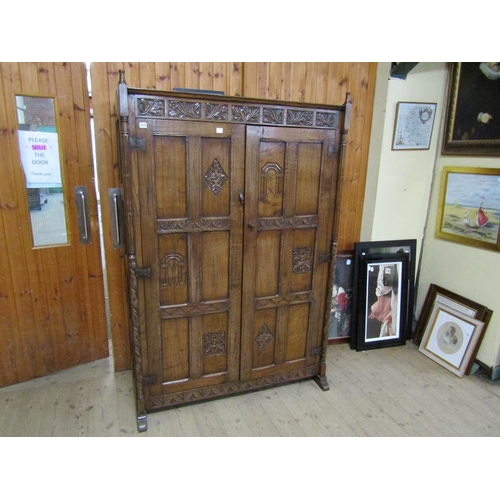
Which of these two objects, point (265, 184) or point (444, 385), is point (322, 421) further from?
point (265, 184)

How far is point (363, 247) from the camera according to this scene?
2715mm

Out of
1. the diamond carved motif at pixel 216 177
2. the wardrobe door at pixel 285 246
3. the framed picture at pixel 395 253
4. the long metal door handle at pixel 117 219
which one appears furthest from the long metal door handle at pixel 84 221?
the framed picture at pixel 395 253

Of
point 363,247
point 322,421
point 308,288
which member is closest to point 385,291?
point 363,247

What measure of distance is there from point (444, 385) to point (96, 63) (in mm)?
2992

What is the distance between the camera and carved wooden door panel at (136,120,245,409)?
1707 mm

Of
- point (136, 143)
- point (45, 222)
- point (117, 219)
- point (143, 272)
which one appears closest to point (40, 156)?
point (45, 222)

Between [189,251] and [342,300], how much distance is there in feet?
4.84

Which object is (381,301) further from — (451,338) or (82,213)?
(82,213)

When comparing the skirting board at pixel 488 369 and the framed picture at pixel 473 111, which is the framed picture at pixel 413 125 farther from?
the skirting board at pixel 488 369

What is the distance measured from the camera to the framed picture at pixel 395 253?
271 centimetres

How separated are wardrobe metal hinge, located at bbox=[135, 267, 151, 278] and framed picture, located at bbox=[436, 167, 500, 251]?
224 cm

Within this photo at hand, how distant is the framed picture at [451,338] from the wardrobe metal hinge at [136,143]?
7.99ft

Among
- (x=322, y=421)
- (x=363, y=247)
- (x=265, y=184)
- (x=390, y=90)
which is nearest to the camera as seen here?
(x=265, y=184)

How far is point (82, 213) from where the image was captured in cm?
223
